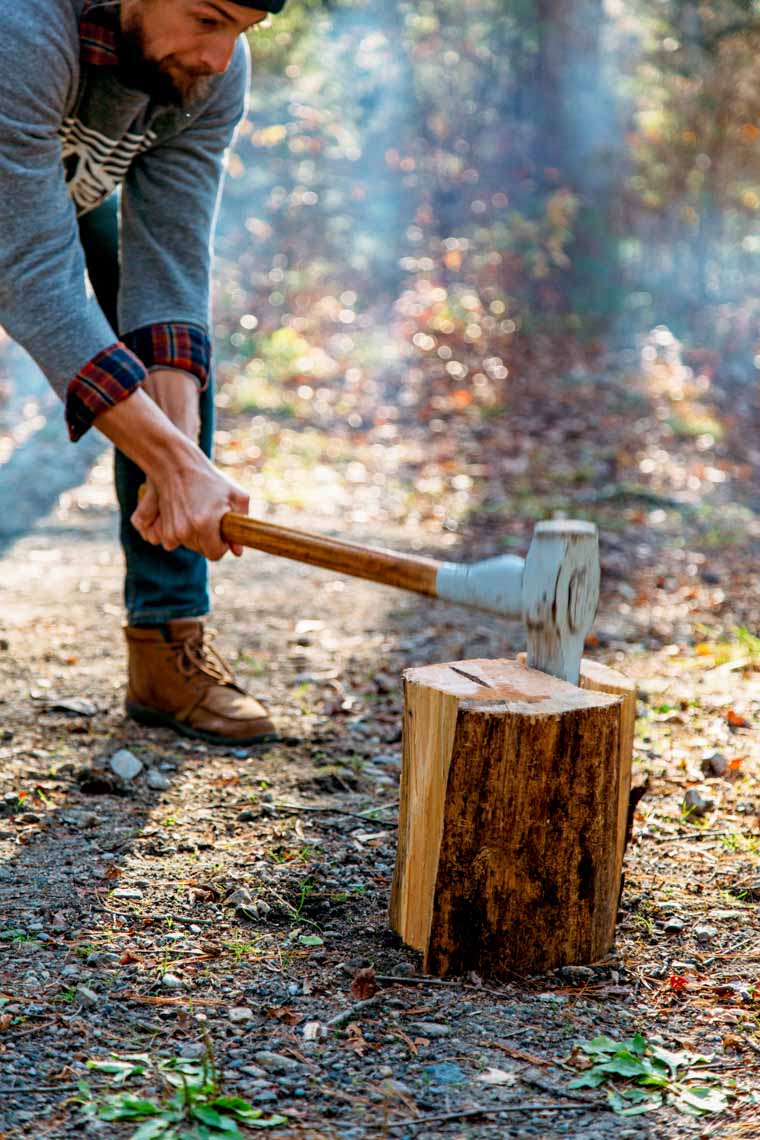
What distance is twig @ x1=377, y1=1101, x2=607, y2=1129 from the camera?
1.73m

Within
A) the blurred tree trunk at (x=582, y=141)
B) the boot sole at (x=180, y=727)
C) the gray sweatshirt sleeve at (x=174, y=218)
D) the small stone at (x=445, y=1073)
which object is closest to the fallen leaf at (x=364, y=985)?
the small stone at (x=445, y=1073)

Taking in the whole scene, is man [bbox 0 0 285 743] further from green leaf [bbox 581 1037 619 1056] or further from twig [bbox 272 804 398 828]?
green leaf [bbox 581 1037 619 1056]

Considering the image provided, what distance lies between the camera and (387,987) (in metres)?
2.10

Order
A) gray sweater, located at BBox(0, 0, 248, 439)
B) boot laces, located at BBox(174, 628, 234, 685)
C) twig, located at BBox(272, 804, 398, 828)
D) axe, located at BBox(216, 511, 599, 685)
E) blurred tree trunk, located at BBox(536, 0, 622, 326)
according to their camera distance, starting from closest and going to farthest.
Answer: axe, located at BBox(216, 511, 599, 685)
gray sweater, located at BBox(0, 0, 248, 439)
twig, located at BBox(272, 804, 398, 828)
boot laces, located at BBox(174, 628, 234, 685)
blurred tree trunk, located at BBox(536, 0, 622, 326)

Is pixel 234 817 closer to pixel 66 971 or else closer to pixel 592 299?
pixel 66 971

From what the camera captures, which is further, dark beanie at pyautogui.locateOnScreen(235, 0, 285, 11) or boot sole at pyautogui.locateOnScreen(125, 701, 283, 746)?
boot sole at pyautogui.locateOnScreen(125, 701, 283, 746)

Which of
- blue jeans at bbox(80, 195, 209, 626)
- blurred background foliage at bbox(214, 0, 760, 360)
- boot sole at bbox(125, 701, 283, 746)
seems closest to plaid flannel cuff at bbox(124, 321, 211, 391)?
blue jeans at bbox(80, 195, 209, 626)

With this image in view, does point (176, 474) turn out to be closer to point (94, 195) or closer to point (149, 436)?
point (149, 436)

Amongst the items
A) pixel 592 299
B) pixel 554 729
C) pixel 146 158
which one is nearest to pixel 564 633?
pixel 554 729

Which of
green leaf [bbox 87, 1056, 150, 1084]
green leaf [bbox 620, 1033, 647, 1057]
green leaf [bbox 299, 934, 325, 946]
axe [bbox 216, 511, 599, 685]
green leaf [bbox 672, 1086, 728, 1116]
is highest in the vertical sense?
axe [bbox 216, 511, 599, 685]

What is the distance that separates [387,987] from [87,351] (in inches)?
58.5

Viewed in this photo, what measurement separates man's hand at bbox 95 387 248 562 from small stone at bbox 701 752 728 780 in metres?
1.39

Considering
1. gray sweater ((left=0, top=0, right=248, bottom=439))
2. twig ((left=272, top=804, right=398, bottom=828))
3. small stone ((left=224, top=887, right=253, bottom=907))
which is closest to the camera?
small stone ((left=224, top=887, right=253, bottom=907))

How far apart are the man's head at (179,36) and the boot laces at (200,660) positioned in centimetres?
146
